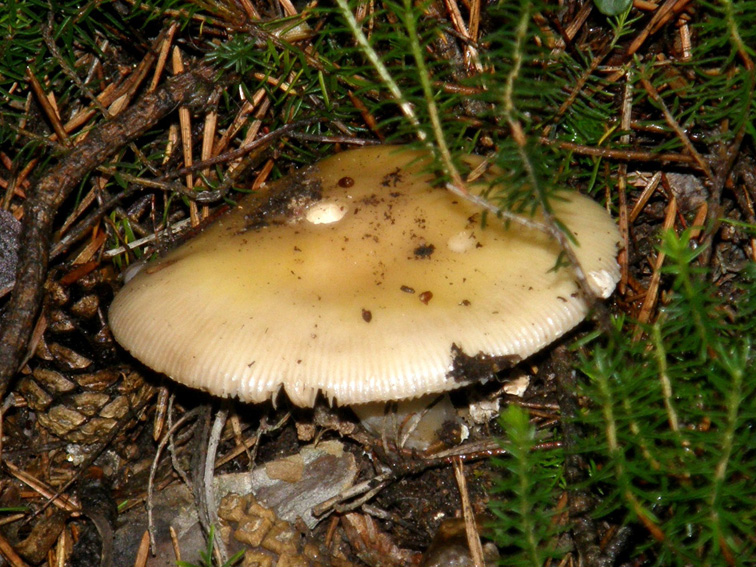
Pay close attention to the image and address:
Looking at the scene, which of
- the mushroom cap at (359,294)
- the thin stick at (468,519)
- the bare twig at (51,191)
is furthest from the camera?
the bare twig at (51,191)

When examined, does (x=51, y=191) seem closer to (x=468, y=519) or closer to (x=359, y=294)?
(x=359, y=294)

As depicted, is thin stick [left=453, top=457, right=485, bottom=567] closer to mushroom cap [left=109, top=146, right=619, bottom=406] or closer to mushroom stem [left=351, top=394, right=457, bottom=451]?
mushroom stem [left=351, top=394, right=457, bottom=451]

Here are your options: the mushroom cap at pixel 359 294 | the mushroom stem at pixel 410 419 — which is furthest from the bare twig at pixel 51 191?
the mushroom stem at pixel 410 419

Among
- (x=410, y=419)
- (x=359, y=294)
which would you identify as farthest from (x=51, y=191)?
(x=410, y=419)

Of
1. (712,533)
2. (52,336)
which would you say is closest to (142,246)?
(52,336)

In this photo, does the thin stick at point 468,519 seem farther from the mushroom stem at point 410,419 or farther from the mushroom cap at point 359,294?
the mushroom cap at point 359,294

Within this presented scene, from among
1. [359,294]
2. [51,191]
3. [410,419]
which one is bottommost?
[410,419]

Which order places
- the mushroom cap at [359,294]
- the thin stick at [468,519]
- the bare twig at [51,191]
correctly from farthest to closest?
the bare twig at [51,191], the thin stick at [468,519], the mushroom cap at [359,294]

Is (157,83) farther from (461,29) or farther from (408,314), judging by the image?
(408,314)

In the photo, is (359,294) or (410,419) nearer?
(359,294)
